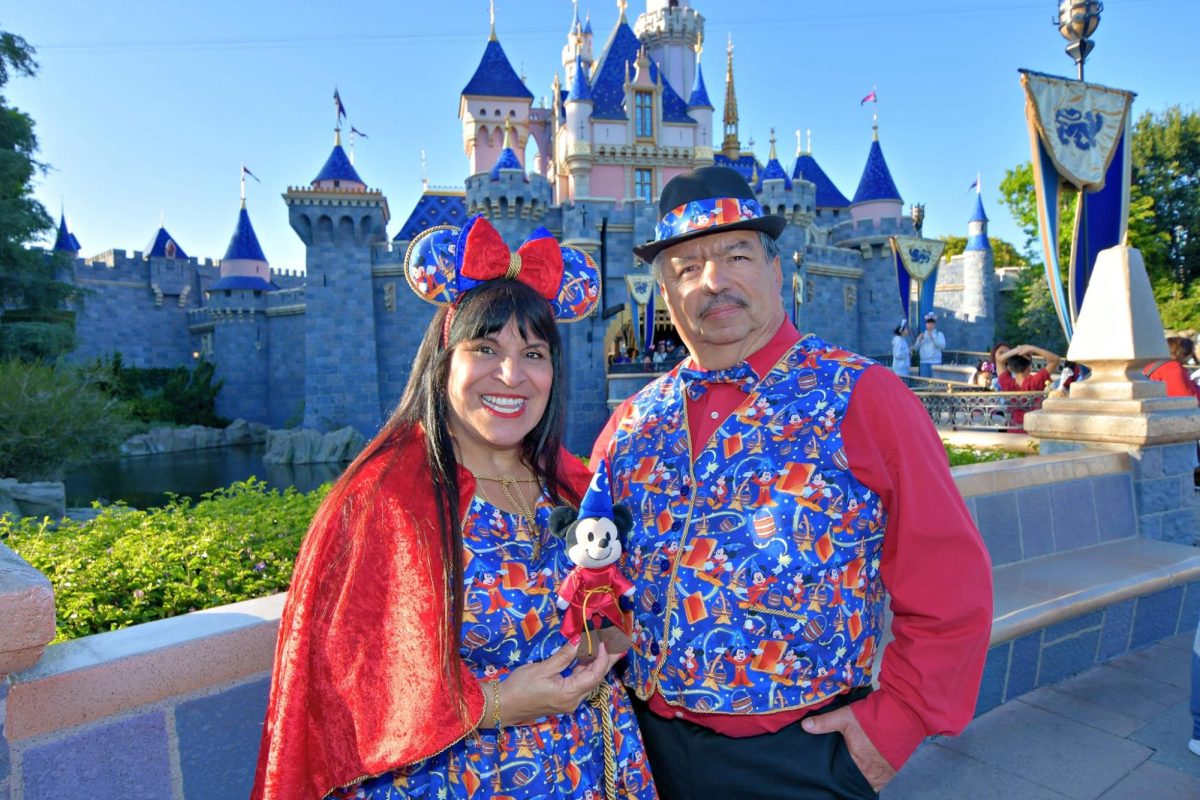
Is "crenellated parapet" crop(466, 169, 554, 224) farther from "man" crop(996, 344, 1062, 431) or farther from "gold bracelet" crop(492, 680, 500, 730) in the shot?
"gold bracelet" crop(492, 680, 500, 730)

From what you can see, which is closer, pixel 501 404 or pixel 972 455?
pixel 501 404

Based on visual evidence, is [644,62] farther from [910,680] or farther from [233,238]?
[910,680]

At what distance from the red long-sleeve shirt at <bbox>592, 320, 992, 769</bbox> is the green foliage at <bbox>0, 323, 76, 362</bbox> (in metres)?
19.2

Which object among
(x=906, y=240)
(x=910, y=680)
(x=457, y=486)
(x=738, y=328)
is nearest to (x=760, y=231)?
(x=738, y=328)

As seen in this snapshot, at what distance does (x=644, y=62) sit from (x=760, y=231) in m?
25.6

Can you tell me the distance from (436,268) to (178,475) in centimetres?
2398

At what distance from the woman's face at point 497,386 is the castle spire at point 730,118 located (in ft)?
106

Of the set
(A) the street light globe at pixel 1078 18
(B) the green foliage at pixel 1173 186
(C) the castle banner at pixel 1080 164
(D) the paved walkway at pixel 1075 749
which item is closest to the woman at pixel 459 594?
(D) the paved walkway at pixel 1075 749

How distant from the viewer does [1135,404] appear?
4457 mm

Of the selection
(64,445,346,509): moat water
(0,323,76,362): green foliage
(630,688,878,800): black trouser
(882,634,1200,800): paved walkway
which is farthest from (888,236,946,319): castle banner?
(0,323,76,362): green foliage

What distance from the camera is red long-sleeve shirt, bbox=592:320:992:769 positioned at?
1477 millimetres

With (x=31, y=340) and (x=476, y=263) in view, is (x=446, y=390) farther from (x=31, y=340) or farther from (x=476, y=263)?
(x=31, y=340)

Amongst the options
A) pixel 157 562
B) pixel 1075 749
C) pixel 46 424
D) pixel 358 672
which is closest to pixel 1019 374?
pixel 1075 749

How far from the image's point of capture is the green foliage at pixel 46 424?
11.5m
